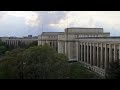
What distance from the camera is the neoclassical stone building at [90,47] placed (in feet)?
71.6

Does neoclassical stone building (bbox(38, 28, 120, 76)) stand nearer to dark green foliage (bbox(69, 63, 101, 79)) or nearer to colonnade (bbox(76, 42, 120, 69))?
colonnade (bbox(76, 42, 120, 69))

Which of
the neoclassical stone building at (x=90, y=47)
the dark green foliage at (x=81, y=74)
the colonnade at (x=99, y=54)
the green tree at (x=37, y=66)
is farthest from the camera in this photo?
the neoclassical stone building at (x=90, y=47)

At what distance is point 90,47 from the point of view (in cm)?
2916

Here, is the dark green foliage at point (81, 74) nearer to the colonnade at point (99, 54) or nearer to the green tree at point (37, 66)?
the green tree at point (37, 66)

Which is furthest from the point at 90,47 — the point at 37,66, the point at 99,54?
the point at 37,66

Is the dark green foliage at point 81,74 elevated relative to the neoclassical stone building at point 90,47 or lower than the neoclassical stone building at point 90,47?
lower

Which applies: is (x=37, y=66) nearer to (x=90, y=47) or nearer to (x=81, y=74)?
(x=81, y=74)

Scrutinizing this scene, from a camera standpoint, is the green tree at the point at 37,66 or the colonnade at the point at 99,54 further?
the colonnade at the point at 99,54

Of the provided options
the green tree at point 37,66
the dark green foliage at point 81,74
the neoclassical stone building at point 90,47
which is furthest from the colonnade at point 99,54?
the green tree at point 37,66

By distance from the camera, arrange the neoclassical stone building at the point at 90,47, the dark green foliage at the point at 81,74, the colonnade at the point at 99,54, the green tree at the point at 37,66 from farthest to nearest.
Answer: the neoclassical stone building at the point at 90,47
the colonnade at the point at 99,54
the dark green foliage at the point at 81,74
the green tree at the point at 37,66
